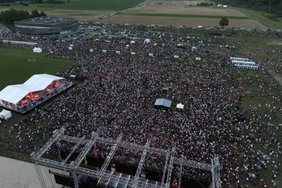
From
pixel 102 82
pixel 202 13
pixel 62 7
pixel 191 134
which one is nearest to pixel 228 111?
pixel 191 134

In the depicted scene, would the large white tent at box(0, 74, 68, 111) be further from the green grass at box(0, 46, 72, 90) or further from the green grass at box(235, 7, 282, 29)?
the green grass at box(235, 7, 282, 29)

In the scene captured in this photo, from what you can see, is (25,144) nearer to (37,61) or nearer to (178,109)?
(178,109)

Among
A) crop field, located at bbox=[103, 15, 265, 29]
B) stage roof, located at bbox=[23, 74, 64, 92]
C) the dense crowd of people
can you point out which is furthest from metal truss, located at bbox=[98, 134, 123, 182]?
crop field, located at bbox=[103, 15, 265, 29]

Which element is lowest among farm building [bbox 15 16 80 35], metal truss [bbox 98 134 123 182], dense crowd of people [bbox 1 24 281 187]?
dense crowd of people [bbox 1 24 281 187]

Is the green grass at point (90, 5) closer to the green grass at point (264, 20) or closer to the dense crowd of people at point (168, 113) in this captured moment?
the green grass at point (264, 20)

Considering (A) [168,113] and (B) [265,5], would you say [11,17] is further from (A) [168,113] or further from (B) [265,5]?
(B) [265,5]

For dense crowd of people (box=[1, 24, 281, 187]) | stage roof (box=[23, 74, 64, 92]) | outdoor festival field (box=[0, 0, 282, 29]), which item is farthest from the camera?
outdoor festival field (box=[0, 0, 282, 29])
